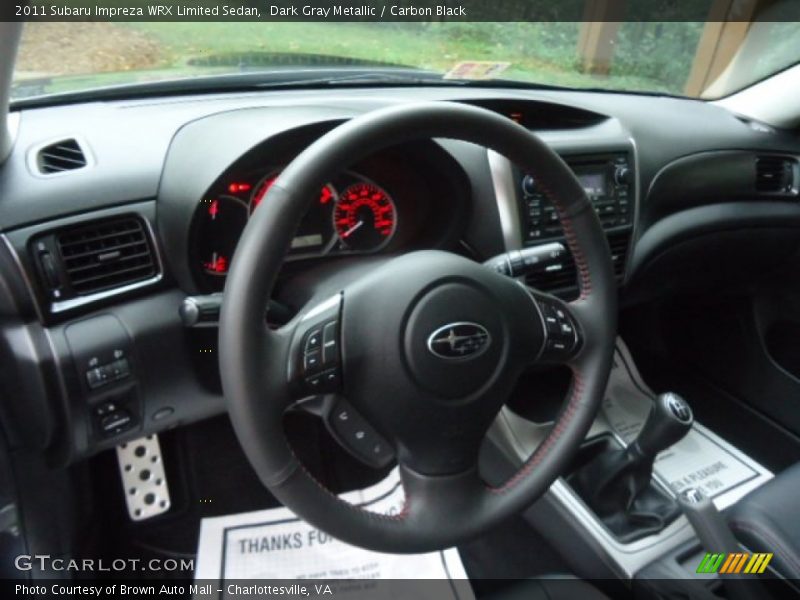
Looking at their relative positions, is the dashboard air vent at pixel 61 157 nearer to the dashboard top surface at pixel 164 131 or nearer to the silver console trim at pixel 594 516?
the dashboard top surface at pixel 164 131

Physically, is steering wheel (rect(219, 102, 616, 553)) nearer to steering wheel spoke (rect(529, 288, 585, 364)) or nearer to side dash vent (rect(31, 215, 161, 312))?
steering wheel spoke (rect(529, 288, 585, 364))

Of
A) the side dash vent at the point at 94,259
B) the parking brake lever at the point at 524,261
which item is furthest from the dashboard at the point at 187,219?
the parking brake lever at the point at 524,261

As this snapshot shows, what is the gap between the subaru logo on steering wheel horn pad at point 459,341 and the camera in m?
0.90

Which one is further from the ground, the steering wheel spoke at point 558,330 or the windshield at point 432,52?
the windshield at point 432,52

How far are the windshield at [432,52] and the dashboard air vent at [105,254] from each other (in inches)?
10.4

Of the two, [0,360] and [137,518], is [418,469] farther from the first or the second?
[137,518]

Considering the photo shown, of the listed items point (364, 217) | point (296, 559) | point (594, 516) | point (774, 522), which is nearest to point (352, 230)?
point (364, 217)

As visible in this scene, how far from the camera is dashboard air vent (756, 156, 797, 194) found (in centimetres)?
186

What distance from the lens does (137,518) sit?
1555mm

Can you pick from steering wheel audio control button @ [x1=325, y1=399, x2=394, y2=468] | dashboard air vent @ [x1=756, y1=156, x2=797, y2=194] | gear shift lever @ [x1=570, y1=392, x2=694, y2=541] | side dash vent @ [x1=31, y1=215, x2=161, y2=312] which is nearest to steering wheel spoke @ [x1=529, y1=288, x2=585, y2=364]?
steering wheel audio control button @ [x1=325, y1=399, x2=394, y2=468]

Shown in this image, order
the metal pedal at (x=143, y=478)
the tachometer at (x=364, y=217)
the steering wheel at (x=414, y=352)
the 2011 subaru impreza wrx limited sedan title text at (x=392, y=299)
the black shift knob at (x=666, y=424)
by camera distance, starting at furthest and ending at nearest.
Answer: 1. the metal pedal at (x=143, y=478)
2. the black shift knob at (x=666, y=424)
3. the tachometer at (x=364, y=217)
4. the 2011 subaru impreza wrx limited sedan title text at (x=392, y=299)
5. the steering wheel at (x=414, y=352)

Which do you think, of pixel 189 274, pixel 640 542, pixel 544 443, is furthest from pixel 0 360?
pixel 640 542

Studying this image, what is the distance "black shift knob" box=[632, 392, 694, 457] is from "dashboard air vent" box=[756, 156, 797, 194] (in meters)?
0.80

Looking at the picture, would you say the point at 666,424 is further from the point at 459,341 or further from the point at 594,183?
the point at 459,341
